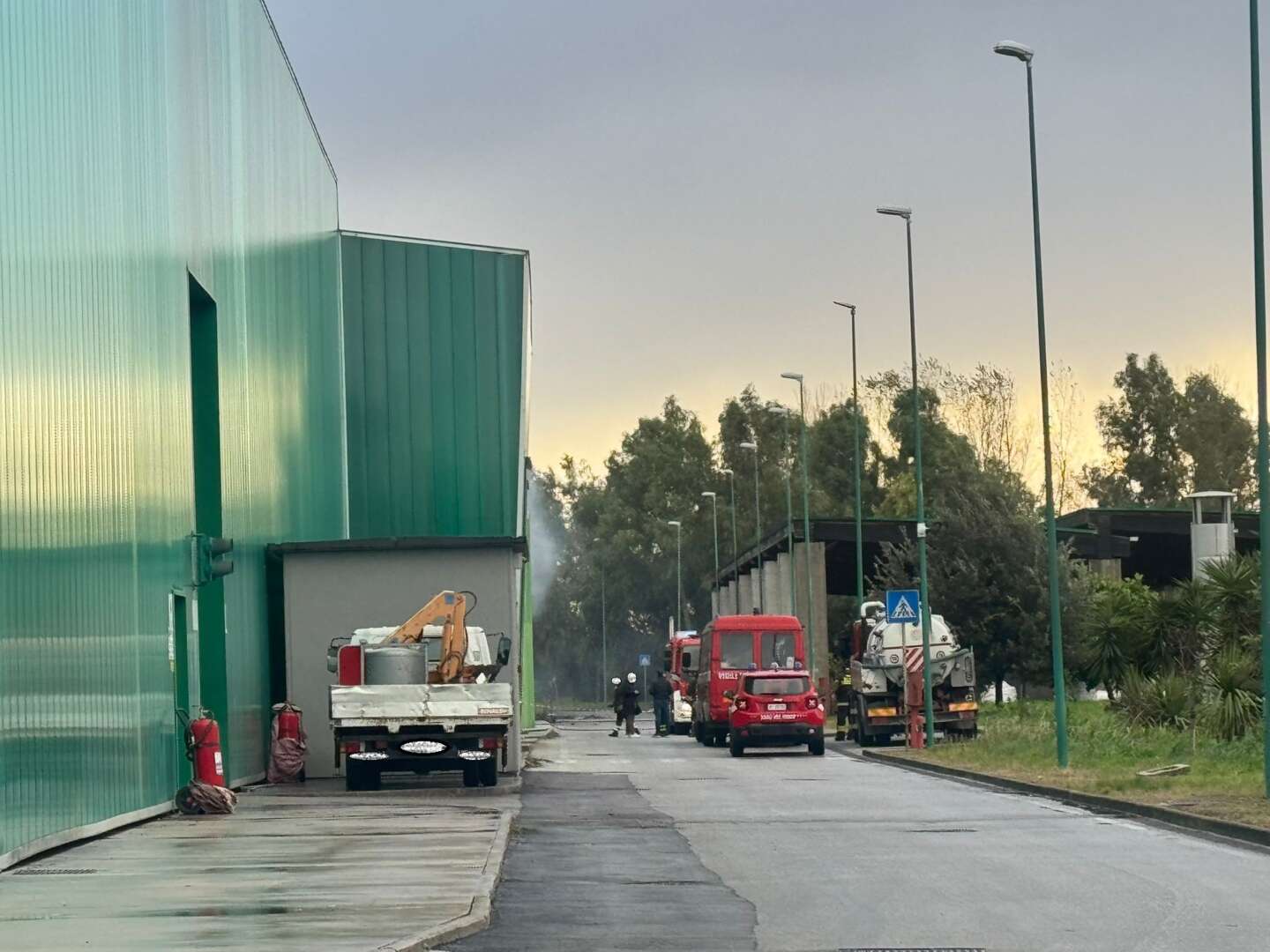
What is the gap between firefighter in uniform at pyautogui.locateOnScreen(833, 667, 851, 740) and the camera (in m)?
48.4

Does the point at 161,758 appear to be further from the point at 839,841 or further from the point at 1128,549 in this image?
the point at 1128,549

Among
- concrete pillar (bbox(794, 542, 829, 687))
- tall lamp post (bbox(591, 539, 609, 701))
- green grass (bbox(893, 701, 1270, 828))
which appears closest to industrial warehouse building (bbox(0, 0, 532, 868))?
green grass (bbox(893, 701, 1270, 828))

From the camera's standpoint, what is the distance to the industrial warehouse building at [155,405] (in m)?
17.8

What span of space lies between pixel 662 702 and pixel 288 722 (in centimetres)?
2751

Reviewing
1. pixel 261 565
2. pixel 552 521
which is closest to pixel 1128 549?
pixel 261 565

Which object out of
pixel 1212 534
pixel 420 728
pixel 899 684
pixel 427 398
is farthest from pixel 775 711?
pixel 1212 534

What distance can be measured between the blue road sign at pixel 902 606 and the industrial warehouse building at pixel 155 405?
342 inches

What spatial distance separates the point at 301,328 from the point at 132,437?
18260 mm

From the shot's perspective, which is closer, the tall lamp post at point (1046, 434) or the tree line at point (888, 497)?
the tall lamp post at point (1046, 434)

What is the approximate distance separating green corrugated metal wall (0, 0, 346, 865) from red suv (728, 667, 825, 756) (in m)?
10.3

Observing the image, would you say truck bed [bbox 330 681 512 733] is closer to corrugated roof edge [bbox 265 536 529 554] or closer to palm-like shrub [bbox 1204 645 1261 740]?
corrugated roof edge [bbox 265 536 529 554]

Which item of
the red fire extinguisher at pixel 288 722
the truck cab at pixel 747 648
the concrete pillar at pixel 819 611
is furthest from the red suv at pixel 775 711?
the concrete pillar at pixel 819 611

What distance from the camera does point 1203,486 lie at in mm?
107375

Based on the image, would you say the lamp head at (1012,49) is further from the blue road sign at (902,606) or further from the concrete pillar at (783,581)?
the concrete pillar at (783,581)
